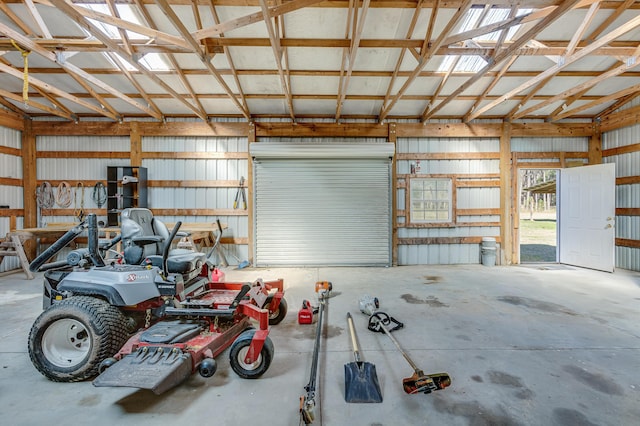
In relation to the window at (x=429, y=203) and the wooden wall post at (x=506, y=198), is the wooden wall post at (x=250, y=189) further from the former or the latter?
the wooden wall post at (x=506, y=198)

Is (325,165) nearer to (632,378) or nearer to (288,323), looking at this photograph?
(288,323)

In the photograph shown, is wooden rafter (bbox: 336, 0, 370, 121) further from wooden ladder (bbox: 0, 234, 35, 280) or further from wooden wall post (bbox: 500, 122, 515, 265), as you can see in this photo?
wooden ladder (bbox: 0, 234, 35, 280)

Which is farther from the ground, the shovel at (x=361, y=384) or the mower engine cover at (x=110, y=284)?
the mower engine cover at (x=110, y=284)

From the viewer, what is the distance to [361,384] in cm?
206

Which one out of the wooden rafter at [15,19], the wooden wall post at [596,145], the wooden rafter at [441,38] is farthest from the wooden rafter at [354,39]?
the wooden wall post at [596,145]

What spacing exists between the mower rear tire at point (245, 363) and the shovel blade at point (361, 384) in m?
0.64

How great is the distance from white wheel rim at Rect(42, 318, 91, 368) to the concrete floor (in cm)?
17

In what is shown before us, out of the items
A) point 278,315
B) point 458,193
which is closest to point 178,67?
point 278,315

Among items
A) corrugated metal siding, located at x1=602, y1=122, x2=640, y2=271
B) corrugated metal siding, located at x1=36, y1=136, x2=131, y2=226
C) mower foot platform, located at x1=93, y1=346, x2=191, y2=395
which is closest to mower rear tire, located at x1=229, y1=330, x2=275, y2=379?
mower foot platform, located at x1=93, y1=346, x2=191, y2=395

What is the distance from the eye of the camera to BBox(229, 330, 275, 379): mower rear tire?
223 cm

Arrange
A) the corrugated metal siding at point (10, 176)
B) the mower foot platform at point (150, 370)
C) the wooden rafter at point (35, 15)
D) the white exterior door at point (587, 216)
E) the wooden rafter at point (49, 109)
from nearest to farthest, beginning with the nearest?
1. the mower foot platform at point (150, 370)
2. the wooden rafter at point (35, 15)
3. the wooden rafter at point (49, 109)
4. the white exterior door at point (587, 216)
5. the corrugated metal siding at point (10, 176)

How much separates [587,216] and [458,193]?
9.02ft

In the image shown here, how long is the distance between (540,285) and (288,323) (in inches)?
182

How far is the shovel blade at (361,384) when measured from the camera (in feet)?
6.56
